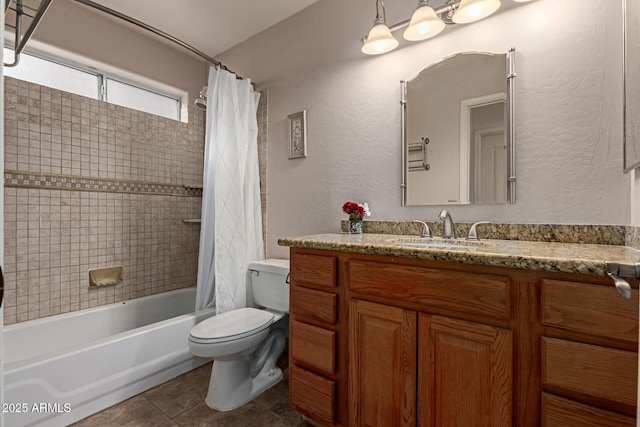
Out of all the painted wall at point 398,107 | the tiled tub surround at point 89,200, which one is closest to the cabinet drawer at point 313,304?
the painted wall at point 398,107

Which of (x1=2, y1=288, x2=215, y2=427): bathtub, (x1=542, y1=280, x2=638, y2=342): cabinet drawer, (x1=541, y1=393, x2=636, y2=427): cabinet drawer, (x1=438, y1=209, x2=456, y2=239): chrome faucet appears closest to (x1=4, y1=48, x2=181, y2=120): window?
(x1=2, y1=288, x2=215, y2=427): bathtub

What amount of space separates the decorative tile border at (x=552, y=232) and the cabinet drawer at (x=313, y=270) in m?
0.60

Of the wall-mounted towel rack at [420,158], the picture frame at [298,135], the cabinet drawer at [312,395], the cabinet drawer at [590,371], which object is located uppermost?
the picture frame at [298,135]

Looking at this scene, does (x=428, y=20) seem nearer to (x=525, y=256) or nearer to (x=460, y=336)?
(x=525, y=256)

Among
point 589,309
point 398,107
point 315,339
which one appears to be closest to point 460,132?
point 398,107

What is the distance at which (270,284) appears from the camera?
2.04 metres

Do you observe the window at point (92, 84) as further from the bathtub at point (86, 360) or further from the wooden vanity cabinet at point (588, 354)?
the wooden vanity cabinet at point (588, 354)

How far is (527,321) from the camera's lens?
0.89 meters

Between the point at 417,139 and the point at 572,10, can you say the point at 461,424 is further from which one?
the point at 572,10

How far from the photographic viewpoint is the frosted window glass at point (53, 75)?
6.24 ft

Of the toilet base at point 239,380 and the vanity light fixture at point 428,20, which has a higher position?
the vanity light fixture at point 428,20

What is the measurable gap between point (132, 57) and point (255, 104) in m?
1.07

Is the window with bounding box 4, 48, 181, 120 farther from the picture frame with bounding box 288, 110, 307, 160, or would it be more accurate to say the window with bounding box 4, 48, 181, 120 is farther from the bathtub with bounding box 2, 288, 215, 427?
the bathtub with bounding box 2, 288, 215, 427

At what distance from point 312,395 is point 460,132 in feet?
4.90
